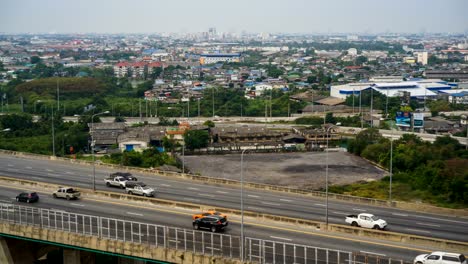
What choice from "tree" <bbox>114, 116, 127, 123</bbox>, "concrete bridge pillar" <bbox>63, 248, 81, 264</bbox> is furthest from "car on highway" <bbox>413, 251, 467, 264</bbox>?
"tree" <bbox>114, 116, 127, 123</bbox>

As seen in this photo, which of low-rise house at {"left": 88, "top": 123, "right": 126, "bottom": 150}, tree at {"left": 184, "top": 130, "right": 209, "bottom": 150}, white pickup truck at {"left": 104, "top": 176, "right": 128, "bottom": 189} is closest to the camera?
white pickup truck at {"left": 104, "top": 176, "right": 128, "bottom": 189}

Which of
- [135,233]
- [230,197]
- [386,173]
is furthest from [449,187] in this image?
[135,233]

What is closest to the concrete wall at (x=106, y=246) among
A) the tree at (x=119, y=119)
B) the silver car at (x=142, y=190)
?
the silver car at (x=142, y=190)

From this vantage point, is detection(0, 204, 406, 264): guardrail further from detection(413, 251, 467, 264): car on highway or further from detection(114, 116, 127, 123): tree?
detection(114, 116, 127, 123): tree

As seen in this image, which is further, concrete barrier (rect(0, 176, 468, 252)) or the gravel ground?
the gravel ground

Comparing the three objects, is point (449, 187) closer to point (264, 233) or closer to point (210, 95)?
point (264, 233)

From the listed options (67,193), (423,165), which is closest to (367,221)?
(67,193)

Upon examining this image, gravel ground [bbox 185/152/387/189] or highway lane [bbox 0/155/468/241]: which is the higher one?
highway lane [bbox 0/155/468/241]
